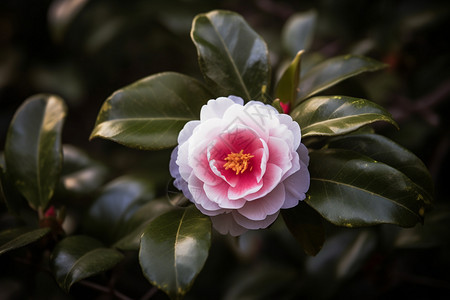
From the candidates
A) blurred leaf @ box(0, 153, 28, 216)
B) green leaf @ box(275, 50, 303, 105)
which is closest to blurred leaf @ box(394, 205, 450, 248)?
green leaf @ box(275, 50, 303, 105)

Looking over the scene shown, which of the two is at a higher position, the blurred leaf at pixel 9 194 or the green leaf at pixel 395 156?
the green leaf at pixel 395 156

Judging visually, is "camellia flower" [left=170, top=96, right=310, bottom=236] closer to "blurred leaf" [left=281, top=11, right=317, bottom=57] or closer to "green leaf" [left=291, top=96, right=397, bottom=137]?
"green leaf" [left=291, top=96, right=397, bottom=137]

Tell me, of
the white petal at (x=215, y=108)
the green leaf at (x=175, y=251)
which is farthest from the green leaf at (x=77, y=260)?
the white petal at (x=215, y=108)

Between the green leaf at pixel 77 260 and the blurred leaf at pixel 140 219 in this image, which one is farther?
the blurred leaf at pixel 140 219

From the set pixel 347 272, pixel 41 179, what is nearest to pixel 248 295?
pixel 347 272

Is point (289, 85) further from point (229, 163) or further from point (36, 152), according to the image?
point (36, 152)

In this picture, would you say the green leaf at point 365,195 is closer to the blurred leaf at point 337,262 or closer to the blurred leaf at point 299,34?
the blurred leaf at point 337,262

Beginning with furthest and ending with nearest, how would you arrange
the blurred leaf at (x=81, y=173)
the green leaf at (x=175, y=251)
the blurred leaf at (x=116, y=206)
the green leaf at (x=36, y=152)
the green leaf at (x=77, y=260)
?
→ the blurred leaf at (x=81, y=173) < the blurred leaf at (x=116, y=206) < the green leaf at (x=36, y=152) < the green leaf at (x=77, y=260) < the green leaf at (x=175, y=251)
